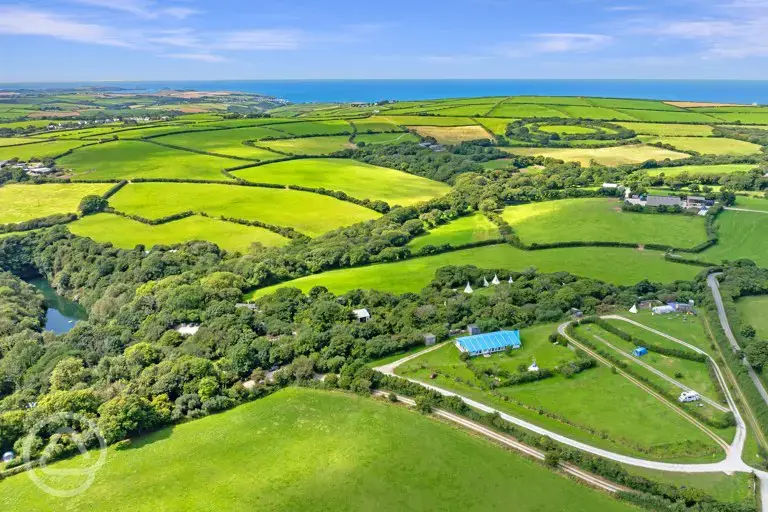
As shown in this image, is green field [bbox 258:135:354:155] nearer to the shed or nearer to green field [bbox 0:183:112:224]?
green field [bbox 0:183:112:224]

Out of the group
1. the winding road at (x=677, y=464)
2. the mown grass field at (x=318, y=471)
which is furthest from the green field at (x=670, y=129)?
the mown grass field at (x=318, y=471)

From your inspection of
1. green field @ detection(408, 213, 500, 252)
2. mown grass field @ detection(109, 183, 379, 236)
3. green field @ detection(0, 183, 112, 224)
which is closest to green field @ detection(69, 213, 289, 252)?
mown grass field @ detection(109, 183, 379, 236)

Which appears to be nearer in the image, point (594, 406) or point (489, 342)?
point (594, 406)

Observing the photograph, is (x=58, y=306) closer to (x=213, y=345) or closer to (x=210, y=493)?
(x=213, y=345)

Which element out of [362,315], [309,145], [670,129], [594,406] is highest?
[670,129]

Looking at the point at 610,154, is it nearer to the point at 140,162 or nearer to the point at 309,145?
the point at 309,145

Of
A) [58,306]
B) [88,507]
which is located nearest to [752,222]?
[88,507]

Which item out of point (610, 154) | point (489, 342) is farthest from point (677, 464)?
point (610, 154)
